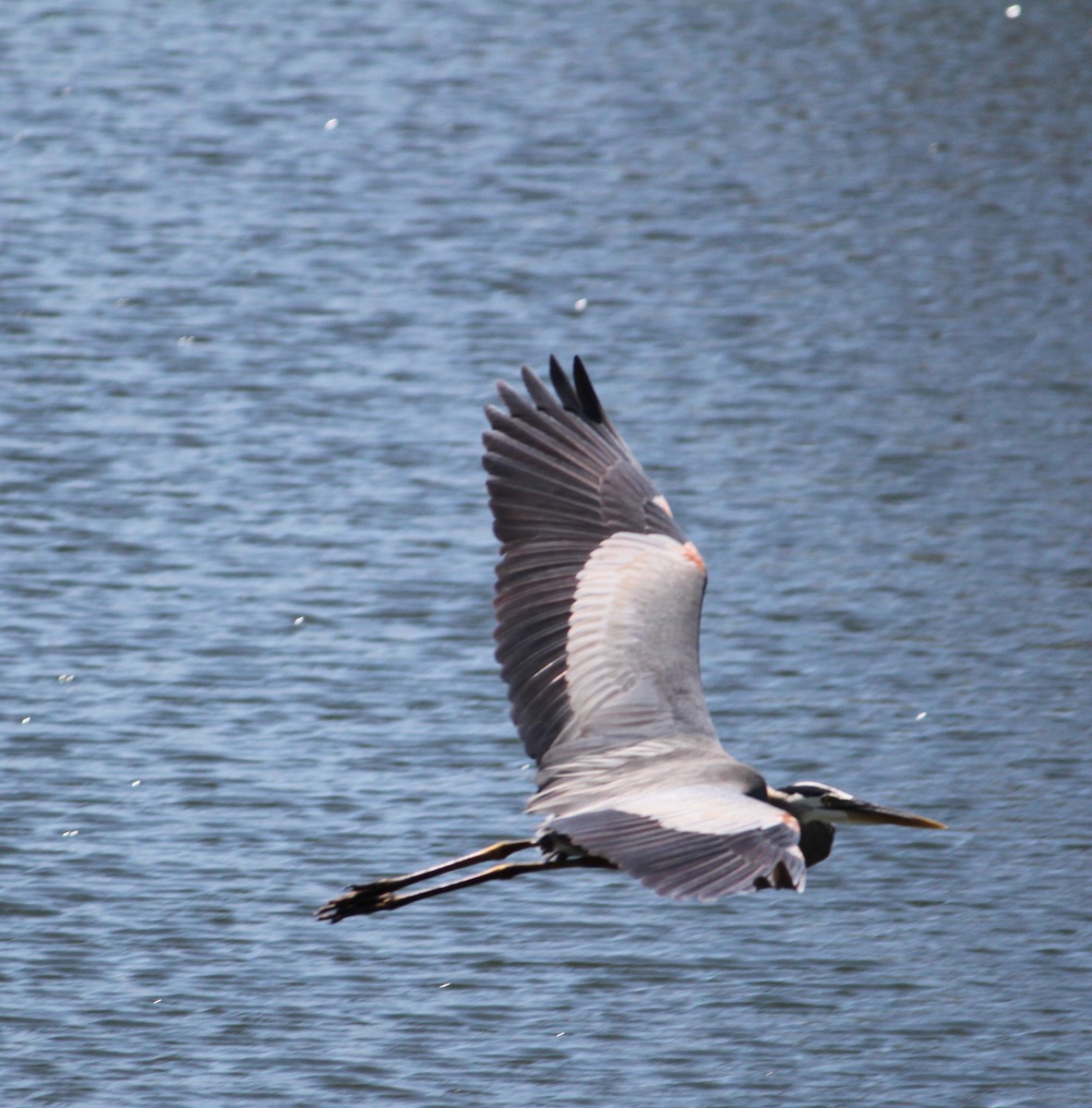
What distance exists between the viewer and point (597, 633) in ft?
19.3

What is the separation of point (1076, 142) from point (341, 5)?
6478 mm

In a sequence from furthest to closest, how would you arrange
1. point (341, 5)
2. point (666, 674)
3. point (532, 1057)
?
point (341, 5)
point (532, 1057)
point (666, 674)

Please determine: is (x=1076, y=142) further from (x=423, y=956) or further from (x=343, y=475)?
(x=423, y=956)

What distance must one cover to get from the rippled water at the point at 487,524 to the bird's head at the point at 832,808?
1.05 m

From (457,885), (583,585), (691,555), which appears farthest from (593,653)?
(457,885)

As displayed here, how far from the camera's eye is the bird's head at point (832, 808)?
6020 millimetres

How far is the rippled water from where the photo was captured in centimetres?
705

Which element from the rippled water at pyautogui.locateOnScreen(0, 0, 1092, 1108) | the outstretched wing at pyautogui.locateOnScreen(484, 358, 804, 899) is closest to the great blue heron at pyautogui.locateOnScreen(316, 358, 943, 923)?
the outstretched wing at pyautogui.locateOnScreen(484, 358, 804, 899)

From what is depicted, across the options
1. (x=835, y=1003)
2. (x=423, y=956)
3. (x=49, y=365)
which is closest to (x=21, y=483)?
(x=49, y=365)

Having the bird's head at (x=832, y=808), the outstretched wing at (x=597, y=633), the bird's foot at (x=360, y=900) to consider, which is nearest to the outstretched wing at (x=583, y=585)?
the outstretched wing at (x=597, y=633)

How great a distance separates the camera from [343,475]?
1114 centimetres

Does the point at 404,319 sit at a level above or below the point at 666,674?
below

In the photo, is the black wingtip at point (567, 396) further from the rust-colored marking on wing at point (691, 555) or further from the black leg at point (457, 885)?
the black leg at point (457, 885)

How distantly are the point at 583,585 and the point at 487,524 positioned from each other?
4.77 m
